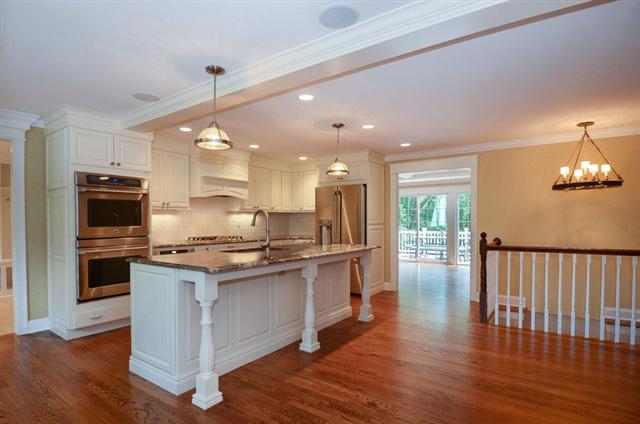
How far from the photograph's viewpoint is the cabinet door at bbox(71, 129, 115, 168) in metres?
3.69

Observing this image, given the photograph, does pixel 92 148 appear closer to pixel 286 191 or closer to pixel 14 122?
pixel 14 122

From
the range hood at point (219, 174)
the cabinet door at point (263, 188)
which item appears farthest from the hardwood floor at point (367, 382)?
the cabinet door at point (263, 188)

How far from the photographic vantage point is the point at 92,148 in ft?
12.5

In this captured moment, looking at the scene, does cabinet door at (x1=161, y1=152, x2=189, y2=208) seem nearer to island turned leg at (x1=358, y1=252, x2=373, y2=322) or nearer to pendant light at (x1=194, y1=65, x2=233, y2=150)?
pendant light at (x1=194, y1=65, x2=233, y2=150)

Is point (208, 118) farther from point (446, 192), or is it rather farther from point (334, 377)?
point (446, 192)

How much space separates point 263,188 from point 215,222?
1.09 meters

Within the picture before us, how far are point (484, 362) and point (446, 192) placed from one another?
741 cm

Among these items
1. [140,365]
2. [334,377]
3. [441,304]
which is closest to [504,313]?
[441,304]

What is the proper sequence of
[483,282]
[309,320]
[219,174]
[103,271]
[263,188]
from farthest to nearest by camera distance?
[263,188] → [219,174] → [483,282] → [103,271] → [309,320]

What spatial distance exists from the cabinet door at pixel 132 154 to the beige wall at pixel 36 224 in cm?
90

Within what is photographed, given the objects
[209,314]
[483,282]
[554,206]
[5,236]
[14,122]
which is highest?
[14,122]

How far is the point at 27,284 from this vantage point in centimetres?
392

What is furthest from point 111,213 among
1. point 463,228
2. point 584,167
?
point 463,228

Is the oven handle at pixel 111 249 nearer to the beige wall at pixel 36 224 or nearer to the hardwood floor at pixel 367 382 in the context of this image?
the beige wall at pixel 36 224
